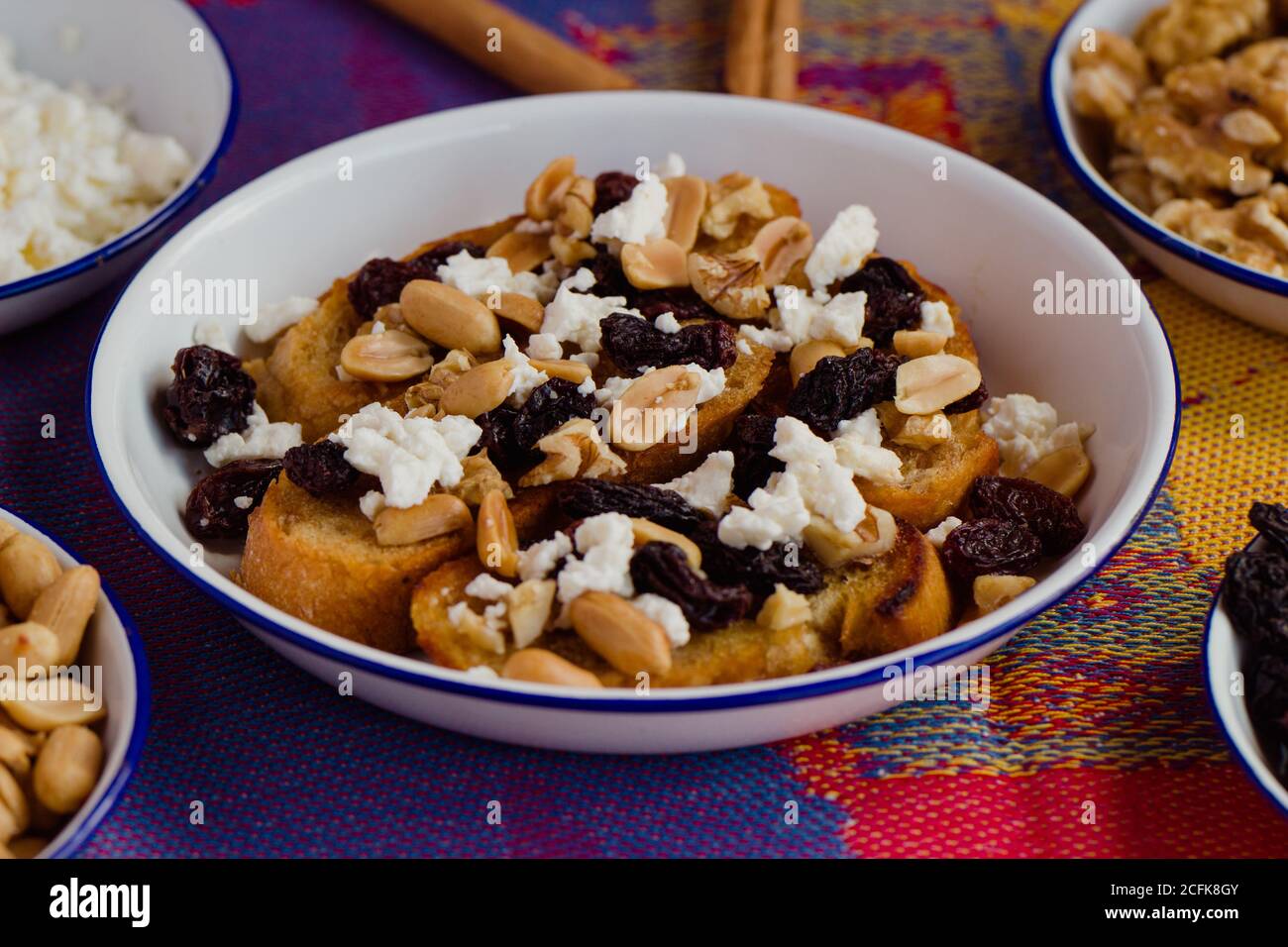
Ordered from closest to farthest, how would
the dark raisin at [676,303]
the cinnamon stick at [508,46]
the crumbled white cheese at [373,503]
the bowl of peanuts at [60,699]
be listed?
the bowl of peanuts at [60,699]
the crumbled white cheese at [373,503]
the dark raisin at [676,303]
the cinnamon stick at [508,46]

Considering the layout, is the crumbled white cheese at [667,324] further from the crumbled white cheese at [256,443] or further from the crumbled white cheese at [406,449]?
the crumbled white cheese at [256,443]

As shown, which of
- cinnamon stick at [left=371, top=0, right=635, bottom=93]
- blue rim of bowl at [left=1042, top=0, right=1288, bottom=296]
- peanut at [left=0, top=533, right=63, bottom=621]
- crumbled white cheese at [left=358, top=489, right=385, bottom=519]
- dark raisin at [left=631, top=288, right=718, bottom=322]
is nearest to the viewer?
peanut at [left=0, top=533, right=63, bottom=621]

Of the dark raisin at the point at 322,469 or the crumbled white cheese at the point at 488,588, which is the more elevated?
the dark raisin at the point at 322,469

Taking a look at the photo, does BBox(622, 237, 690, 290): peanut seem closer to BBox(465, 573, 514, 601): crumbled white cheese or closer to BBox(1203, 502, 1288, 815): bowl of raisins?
BBox(465, 573, 514, 601): crumbled white cheese

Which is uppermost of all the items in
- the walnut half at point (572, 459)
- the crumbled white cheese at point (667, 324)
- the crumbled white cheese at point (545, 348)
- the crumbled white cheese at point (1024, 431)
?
the crumbled white cheese at point (667, 324)

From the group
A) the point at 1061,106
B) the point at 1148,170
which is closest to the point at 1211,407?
the point at 1148,170

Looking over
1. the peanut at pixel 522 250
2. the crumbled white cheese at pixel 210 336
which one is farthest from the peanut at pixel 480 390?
the crumbled white cheese at pixel 210 336

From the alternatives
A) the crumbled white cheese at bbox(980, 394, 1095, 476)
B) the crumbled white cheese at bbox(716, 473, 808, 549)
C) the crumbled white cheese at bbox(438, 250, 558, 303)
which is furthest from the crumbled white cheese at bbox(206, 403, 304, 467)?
the crumbled white cheese at bbox(980, 394, 1095, 476)
